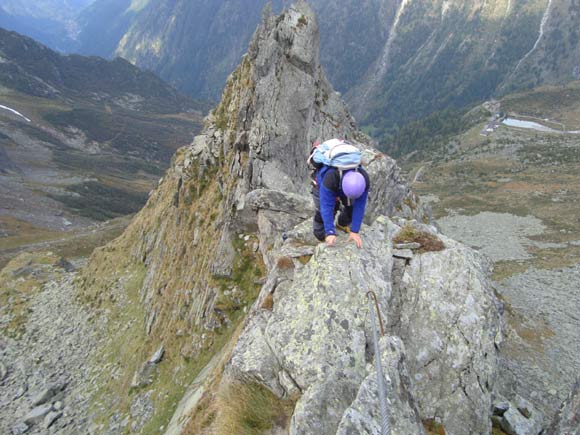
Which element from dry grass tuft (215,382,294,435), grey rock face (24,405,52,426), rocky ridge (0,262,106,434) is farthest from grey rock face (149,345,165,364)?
dry grass tuft (215,382,294,435)

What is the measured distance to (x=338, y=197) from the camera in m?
13.7

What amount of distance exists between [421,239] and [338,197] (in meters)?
4.32

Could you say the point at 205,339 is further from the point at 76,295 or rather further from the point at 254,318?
the point at 76,295

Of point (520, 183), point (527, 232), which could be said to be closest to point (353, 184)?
point (527, 232)

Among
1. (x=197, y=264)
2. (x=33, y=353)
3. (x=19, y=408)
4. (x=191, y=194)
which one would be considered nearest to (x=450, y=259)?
(x=197, y=264)

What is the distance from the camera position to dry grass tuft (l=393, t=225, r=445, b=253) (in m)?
15.3

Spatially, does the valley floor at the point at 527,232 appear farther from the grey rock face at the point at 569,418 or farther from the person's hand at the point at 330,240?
the person's hand at the point at 330,240

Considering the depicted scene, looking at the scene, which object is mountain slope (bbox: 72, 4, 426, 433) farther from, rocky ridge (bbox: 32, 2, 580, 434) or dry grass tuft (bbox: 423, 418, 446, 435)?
dry grass tuft (bbox: 423, 418, 446, 435)

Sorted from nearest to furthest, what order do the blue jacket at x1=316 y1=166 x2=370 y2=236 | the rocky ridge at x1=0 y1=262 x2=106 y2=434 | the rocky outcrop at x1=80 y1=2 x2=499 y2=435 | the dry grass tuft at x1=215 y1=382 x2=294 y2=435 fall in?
the dry grass tuft at x1=215 y1=382 x2=294 y2=435 → the rocky outcrop at x1=80 y1=2 x2=499 y2=435 → the blue jacket at x1=316 y1=166 x2=370 y2=236 → the rocky ridge at x1=0 y1=262 x2=106 y2=434

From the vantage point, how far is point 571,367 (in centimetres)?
3272

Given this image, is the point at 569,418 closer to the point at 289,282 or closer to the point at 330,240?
the point at 330,240

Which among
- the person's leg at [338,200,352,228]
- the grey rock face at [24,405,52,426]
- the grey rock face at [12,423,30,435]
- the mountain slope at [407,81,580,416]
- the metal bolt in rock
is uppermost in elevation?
the person's leg at [338,200,352,228]

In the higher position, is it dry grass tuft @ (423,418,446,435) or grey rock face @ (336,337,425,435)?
grey rock face @ (336,337,425,435)

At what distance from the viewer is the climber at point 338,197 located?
478 inches
